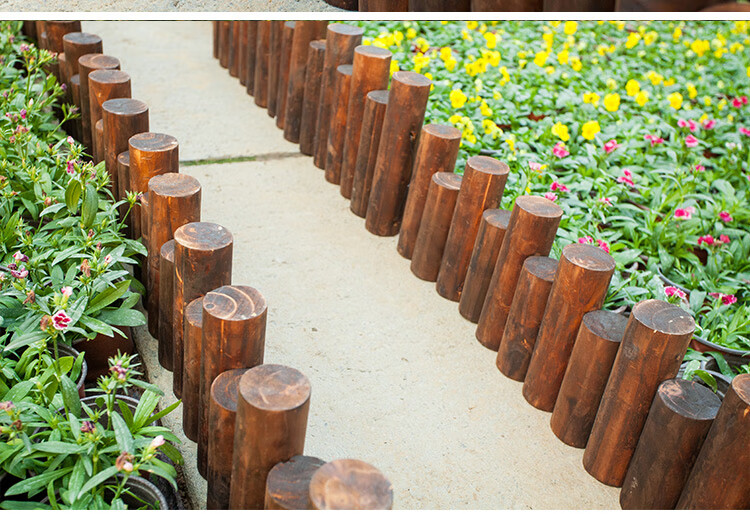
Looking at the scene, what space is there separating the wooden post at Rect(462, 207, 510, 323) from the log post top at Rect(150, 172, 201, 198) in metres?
1.02

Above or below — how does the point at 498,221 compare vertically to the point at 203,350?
above

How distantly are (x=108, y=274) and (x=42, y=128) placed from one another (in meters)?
1.32

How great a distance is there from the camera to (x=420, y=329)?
2.89 m

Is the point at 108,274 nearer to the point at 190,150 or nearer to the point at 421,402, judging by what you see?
the point at 421,402

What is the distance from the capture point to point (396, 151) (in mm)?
3201

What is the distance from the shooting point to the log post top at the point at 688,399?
6.67ft

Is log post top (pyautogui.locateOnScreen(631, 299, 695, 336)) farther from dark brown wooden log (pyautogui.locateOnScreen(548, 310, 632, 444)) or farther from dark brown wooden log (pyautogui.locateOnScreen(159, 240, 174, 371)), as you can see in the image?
dark brown wooden log (pyautogui.locateOnScreen(159, 240, 174, 371))

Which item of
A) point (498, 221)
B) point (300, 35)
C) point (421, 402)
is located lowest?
point (421, 402)

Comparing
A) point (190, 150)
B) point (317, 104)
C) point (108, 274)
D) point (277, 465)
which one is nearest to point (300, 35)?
point (317, 104)

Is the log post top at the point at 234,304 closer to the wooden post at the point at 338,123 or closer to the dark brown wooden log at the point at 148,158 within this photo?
the dark brown wooden log at the point at 148,158

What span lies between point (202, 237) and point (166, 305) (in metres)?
0.38

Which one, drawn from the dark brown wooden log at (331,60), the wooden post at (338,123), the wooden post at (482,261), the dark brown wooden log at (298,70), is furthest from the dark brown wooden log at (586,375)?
the dark brown wooden log at (298,70)

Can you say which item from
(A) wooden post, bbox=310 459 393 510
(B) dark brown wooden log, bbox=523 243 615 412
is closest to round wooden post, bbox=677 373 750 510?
(B) dark brown wooden log, bbox=523 243 615 412

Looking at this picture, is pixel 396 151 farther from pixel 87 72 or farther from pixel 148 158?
pixel 87 72
